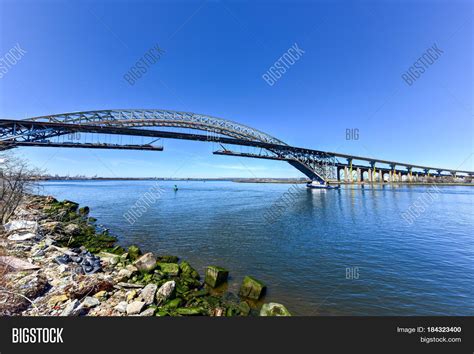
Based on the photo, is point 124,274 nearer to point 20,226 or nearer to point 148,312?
point 148,312

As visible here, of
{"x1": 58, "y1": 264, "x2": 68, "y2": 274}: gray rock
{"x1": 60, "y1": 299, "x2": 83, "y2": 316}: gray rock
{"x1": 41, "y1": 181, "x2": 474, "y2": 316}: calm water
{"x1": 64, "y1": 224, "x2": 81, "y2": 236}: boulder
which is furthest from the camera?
{"x1": 64, "y1": 224, "x2": 81, "y2": 236}: boulder

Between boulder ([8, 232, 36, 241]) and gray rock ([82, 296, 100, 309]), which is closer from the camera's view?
gray rock ([82, 296, 100, 309])

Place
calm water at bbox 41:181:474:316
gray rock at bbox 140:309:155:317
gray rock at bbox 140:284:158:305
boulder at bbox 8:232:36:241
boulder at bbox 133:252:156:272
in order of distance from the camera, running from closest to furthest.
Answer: gray rock at bbox 140:309:155:317 → gray rock at bbox 140:284:158:305 → calm water at bbox 41:181:474:316 → boulder at bbox 133:252:156:272 → boulder at bbox 8:232:36:241

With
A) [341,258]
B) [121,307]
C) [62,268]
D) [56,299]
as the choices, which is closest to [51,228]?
[62,268]

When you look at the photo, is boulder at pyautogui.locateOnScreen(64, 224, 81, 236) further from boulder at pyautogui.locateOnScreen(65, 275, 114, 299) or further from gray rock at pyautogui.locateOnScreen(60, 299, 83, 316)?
gray rock at pyautogui.locateOnScreen(60, 299, 83, 316)

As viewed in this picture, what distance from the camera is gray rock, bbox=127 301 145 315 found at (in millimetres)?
3832

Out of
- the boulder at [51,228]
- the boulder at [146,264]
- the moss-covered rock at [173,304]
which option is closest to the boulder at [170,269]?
the boulder at [146,264]

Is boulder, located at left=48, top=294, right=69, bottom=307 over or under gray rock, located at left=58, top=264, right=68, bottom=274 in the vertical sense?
under

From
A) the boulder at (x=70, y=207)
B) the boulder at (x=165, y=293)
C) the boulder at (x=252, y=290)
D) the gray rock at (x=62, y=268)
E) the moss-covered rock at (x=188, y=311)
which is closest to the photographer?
the moss-covered rock at (x=188, y=311)

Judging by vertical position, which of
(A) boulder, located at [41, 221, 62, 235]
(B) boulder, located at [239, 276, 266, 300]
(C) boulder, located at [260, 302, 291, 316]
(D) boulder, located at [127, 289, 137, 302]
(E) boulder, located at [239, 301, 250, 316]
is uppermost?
(A) boulder, located at [41, 221, 62, 235]

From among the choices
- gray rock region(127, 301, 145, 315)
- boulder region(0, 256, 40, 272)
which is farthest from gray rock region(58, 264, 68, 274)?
gray rock region(127, 301, 145, 315)

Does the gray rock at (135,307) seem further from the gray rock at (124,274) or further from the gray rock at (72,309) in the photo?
the gray rock at (124,274)

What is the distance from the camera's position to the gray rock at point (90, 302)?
3874 mm
